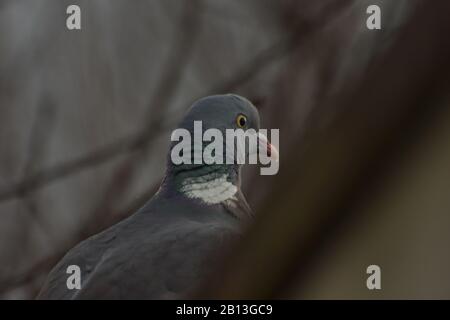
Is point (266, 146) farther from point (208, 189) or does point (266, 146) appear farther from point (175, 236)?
point (175, 236)

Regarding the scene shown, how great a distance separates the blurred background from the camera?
2.97 feet

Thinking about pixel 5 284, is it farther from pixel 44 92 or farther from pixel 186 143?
pixel 44 92

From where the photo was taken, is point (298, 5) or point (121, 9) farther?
point (121, 9)

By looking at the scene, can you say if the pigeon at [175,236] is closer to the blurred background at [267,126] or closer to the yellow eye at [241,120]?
the yellow eye at [241,120]

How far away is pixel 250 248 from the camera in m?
0.98

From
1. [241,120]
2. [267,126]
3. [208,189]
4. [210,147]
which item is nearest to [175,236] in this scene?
[208,189]

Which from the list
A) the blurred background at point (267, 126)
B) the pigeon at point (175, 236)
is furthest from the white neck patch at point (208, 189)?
the blurred background at point (267, 126)

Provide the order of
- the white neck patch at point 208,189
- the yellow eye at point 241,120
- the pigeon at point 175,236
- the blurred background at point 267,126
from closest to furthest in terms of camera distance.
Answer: the blurred background at point 267,126 < the pigeon at point 175,236 < the white neck patch at point 208,189 < the yellow eye at point 241,120

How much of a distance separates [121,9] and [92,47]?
0.43 metres

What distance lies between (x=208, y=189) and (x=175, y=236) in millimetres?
621

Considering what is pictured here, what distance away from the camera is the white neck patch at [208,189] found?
11.9 ft

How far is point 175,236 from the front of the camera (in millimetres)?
3076

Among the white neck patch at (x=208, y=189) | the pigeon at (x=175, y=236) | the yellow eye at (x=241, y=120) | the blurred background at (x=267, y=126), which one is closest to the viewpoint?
the blurred background at (x=267, y=126)
